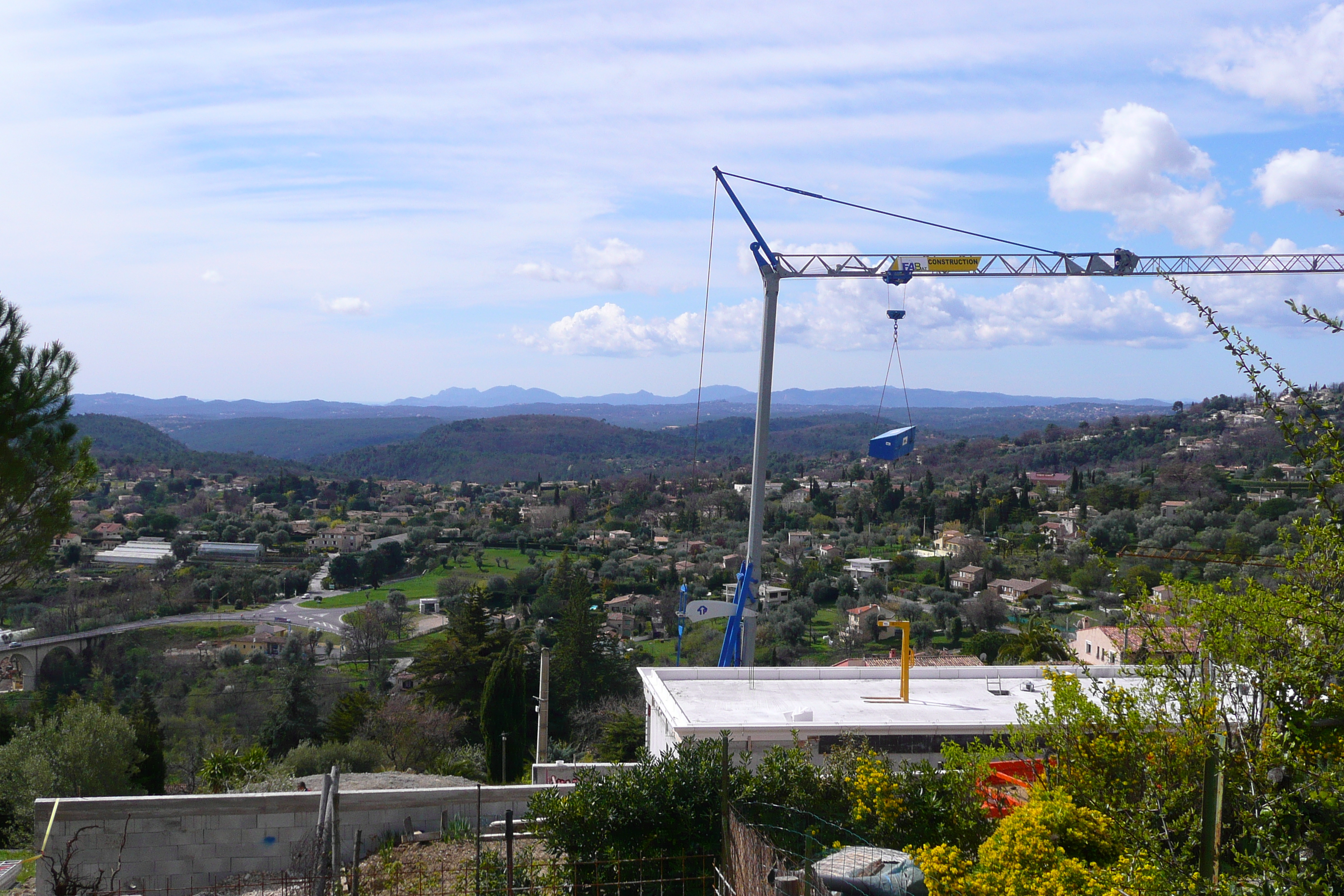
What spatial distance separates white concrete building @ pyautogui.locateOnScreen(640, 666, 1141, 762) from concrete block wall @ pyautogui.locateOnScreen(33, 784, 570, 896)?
197cm

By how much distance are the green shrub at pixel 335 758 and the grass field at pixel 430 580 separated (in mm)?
30074

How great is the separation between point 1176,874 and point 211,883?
7785mm

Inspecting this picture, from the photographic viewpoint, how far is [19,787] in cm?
1611

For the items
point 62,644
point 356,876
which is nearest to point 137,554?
point 62,644

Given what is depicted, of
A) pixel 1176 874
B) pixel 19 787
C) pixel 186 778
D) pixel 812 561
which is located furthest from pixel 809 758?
pixel 812 561

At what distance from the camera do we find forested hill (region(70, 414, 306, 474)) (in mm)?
100750

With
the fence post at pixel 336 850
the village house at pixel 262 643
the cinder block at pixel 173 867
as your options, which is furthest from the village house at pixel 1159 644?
the village house at pixel 262 643

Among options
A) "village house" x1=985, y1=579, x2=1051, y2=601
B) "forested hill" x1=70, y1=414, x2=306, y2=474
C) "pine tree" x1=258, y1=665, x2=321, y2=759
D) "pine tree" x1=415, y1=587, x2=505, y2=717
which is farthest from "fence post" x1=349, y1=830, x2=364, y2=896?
"forested hill" x1=70, y1=414, x2=306, y2=474

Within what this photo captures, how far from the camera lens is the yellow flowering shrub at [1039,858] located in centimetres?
446

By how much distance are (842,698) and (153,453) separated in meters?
113

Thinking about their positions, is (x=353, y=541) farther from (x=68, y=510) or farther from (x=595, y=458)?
(x=595, y=458)

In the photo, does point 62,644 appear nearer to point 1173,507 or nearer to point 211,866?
point 211,866

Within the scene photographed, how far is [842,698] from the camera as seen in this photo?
10.7 meters

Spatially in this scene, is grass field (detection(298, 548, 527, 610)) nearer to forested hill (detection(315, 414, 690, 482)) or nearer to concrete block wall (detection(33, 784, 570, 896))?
concrete block wall (detection(33, 784, 570, 896))
